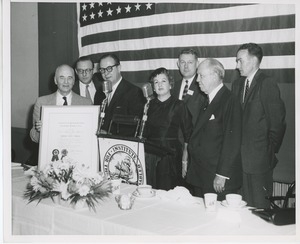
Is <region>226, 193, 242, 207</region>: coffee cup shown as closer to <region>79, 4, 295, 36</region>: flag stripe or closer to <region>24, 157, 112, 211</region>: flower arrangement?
<region>24, 157, 112, 211</region>: flower arrangement

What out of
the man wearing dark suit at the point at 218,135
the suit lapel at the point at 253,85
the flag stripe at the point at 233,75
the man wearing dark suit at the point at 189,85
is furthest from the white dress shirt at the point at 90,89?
the suit lapel at the point at 253,85

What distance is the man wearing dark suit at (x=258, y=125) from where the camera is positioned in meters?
2.46

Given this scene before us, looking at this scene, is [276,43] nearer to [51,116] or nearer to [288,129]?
[288,129]

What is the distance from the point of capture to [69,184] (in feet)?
5.81

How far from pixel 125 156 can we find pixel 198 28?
1.35 meters

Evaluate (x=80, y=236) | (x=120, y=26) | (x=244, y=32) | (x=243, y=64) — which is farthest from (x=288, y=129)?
(x=120, y=26)

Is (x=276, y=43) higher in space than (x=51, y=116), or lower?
higher

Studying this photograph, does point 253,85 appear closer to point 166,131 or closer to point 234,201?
point 166,131

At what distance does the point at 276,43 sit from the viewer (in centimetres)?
260

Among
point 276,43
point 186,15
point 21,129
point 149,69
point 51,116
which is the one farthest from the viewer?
point 21,129

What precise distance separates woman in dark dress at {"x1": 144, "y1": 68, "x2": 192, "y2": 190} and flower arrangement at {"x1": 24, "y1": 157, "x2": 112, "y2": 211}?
0.58 m

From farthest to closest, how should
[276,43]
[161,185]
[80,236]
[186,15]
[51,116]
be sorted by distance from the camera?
[186,15], [276,43], [161,185], [51,116], [80,236]

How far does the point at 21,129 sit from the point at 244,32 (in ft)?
7.91

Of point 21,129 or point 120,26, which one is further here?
point 21,129
